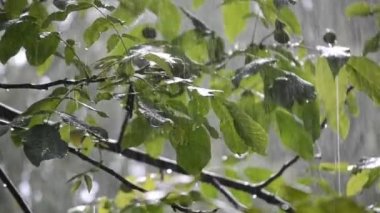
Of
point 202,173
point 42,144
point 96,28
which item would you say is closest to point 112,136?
point 202,173

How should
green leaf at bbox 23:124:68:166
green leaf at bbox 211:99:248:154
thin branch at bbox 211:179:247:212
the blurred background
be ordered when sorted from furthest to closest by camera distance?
the blurred background, thin branch at bbox 211:179:247:212, green leaf at bbox 211:99:248:154, green leaf at bbox 23:124:68:166

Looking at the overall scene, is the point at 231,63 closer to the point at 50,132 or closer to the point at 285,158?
the point at 285,158

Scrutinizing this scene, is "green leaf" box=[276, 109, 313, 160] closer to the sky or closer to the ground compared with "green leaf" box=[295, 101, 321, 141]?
closer to the ground

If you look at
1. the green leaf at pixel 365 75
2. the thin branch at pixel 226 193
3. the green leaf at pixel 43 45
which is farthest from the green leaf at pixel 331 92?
the green leaf at pixel 43 45

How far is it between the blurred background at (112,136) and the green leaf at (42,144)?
0.33 m

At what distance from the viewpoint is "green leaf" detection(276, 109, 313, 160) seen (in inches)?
24.8

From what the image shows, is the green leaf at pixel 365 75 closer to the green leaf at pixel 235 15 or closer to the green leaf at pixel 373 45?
the green leaf at pixel 373 45

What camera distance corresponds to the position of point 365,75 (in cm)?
59

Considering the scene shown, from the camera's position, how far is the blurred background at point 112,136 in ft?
2.55

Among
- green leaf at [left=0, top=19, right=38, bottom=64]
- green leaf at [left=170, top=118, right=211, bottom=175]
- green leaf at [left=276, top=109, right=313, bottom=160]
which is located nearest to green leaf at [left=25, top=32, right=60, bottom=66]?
green leaf at [left=0, top=19, right=38, bottom=64]

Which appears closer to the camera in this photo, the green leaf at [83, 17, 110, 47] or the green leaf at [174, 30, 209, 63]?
the green leaf at [83, 17, 110, 47]

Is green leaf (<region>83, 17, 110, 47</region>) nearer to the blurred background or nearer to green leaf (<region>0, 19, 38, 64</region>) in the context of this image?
green leaf (<region>0, 19, 38, 64</region>)

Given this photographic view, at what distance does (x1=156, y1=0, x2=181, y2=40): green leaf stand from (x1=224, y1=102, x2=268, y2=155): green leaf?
0.18 meters

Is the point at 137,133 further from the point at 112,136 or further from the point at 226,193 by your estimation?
the point at 112,136
